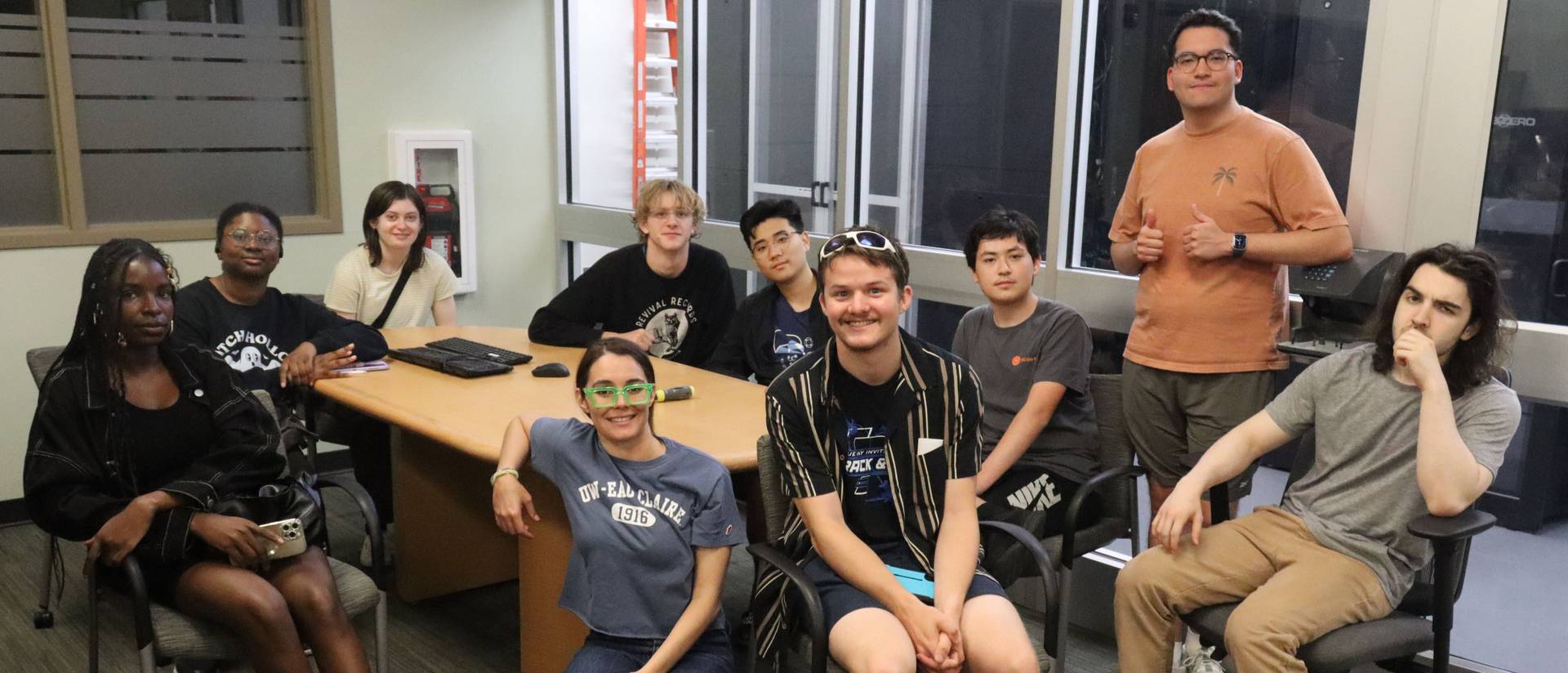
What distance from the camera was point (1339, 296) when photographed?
2.76 m

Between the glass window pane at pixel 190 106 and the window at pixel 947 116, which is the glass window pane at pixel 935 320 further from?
the glass window pane at pixel 190 106

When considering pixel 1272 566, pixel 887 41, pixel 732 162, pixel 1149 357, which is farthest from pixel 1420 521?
pixel 732 162

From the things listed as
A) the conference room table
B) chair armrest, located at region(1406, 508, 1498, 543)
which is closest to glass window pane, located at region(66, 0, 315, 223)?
the conference room table

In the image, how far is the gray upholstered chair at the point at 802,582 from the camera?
2.14m

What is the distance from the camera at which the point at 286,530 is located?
2510 millimetres

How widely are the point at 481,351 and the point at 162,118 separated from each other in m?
1.91

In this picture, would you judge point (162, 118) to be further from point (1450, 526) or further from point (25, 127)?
point (1450, 526)

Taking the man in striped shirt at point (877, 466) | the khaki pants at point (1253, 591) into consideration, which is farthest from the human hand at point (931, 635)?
the khaki pants at point (1253, 591)

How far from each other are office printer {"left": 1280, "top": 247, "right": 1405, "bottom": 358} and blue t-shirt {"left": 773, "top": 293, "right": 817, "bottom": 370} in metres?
1.31

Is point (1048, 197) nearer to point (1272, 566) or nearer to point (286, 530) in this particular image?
point (1272, 566)

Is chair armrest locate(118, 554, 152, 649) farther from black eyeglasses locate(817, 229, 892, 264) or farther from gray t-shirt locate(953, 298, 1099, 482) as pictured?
gray t-shirt locate(953, 298, 1099, 482)

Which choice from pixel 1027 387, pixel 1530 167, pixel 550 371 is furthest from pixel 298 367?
pixel 1530 167

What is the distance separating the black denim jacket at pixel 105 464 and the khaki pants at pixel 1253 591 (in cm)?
193

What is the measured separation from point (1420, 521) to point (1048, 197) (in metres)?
1.68
